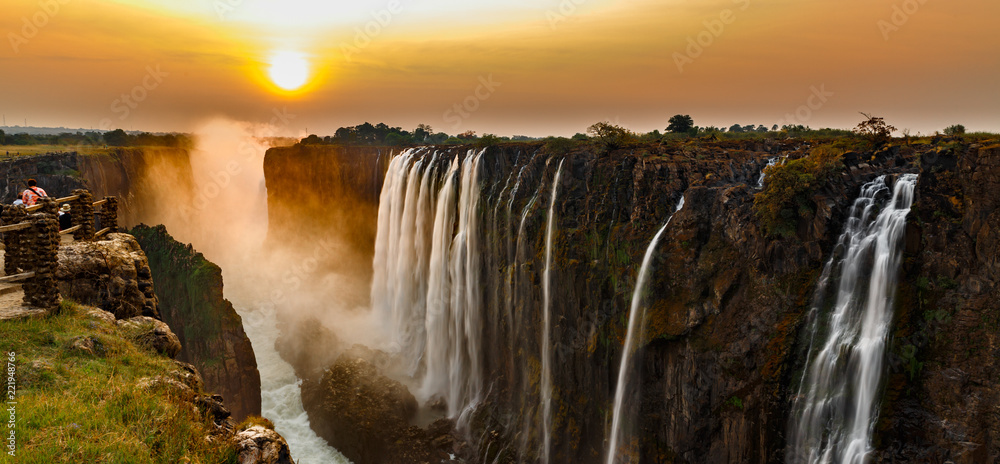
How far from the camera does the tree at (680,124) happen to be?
35.8 metres

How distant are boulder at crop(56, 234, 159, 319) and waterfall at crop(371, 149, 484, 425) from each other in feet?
62.8

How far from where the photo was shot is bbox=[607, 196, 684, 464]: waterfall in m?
20.0

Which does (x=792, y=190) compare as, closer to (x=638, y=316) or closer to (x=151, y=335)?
(x=638, y=316)

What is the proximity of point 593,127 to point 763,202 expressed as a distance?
33.7 ft

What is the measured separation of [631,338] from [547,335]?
571 cm

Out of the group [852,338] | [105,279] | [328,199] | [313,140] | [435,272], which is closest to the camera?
[105,279]

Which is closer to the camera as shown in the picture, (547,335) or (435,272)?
(547,335)

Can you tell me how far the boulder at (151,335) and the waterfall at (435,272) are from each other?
1932cm

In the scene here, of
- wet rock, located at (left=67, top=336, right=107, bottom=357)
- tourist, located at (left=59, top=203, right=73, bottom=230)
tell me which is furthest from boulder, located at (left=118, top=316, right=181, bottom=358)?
tourist, located at (left=59, top=203, right=73, bottom=230)

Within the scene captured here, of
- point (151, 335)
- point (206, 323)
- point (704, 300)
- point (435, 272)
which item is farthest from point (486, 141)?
point (151, 335)

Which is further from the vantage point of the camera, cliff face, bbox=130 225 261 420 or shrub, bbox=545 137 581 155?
cliff face, bbox=130 225 261 420

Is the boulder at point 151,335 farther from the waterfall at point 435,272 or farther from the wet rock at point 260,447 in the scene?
the waterfall at point 435,272

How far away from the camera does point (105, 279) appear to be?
→ 12.1 meters

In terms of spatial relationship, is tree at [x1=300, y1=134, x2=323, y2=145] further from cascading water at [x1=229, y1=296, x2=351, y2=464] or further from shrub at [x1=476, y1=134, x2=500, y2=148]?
shrub at [x1=476, y1=134, x2=500, y2=148]
